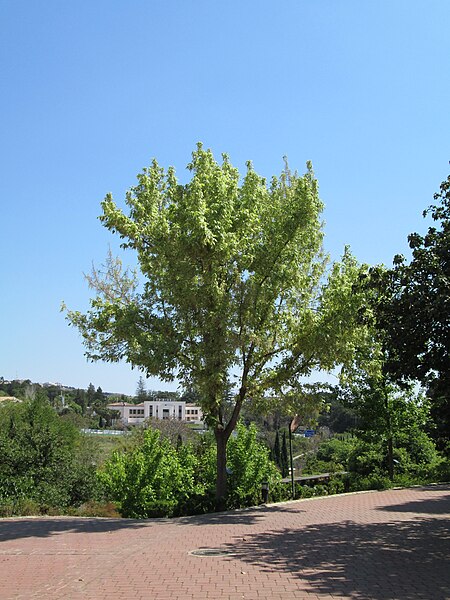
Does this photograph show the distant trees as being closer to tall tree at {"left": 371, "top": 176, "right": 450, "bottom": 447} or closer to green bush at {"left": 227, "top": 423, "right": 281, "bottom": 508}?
green bush at {"left": 227, "top": 423, "right": 281, "bottom": 508}

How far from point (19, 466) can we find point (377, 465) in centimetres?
1417

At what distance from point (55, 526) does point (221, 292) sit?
681cm

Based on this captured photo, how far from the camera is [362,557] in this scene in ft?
28.6

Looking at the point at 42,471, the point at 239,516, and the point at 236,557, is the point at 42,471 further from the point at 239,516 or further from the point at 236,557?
the point at 236,557

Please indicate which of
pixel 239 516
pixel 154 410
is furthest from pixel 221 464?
pixel 154 410

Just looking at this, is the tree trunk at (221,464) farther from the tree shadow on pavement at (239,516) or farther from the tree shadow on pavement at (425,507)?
the tree shadow on pavement at (425,507)

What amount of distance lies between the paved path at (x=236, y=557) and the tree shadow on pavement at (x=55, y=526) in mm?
22

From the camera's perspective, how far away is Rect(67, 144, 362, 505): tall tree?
563 inches

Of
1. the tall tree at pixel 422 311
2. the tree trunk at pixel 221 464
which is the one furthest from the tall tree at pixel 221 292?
the tall tree at pixel 422 311

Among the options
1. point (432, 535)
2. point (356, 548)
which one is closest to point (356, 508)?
point (432, 535)

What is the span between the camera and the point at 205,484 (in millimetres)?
17281

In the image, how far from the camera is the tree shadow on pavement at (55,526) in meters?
11.2

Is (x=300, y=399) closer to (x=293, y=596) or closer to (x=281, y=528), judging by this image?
(x=281, y=528)

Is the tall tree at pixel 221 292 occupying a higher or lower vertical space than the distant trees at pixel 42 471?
higher
